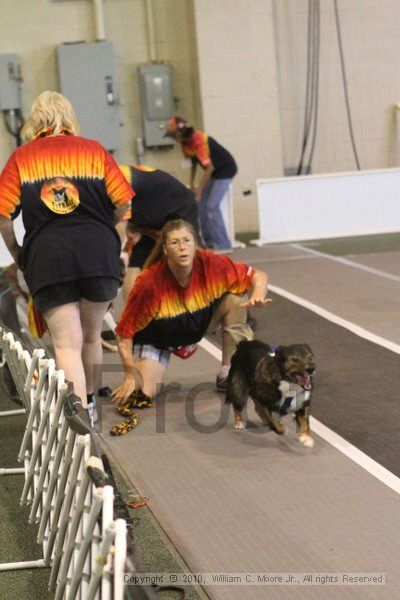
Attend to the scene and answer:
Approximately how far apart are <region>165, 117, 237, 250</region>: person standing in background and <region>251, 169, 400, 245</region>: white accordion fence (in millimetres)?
461

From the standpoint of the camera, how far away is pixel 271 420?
4.23 metres

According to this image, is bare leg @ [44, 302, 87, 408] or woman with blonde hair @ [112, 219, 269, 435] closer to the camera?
bare leg @ [44, 302, 87, 408]

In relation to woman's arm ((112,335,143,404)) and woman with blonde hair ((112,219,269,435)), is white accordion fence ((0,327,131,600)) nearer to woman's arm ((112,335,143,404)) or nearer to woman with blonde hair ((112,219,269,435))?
woman's arm ((112,335,143,404))

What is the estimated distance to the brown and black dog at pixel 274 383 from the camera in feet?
13.0

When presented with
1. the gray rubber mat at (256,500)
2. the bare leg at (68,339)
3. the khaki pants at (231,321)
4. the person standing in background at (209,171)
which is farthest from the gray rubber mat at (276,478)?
the person standing in background at (209,171)

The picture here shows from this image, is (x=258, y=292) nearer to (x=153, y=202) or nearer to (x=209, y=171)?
(x=153, y=202)

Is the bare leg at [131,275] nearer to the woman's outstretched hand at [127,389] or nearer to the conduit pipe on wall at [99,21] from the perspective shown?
the woman's outstretched hand at [127,389]

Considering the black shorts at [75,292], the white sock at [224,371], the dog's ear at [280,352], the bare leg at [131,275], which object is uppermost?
the black shorts at [75,292]

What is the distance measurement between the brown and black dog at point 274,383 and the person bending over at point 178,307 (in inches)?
14.1

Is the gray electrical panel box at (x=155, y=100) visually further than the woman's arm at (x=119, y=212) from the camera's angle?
Yes

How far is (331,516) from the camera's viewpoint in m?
3.46

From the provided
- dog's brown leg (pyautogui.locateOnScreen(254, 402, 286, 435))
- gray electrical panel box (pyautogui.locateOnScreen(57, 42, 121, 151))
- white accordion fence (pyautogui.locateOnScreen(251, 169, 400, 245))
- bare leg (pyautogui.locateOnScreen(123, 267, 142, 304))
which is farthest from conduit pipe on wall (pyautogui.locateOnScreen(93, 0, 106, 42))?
dog's brown leg (pyautogui.locateOnScreen(254, 402, 286, 435))

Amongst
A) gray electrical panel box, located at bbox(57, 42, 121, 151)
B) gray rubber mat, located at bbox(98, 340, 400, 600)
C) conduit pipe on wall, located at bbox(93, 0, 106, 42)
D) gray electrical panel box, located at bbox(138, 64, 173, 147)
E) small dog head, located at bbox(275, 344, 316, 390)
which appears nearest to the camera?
gray rubber mat, located at bbox(98, 340, 400, 600)

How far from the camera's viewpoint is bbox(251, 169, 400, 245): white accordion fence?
425 inches
